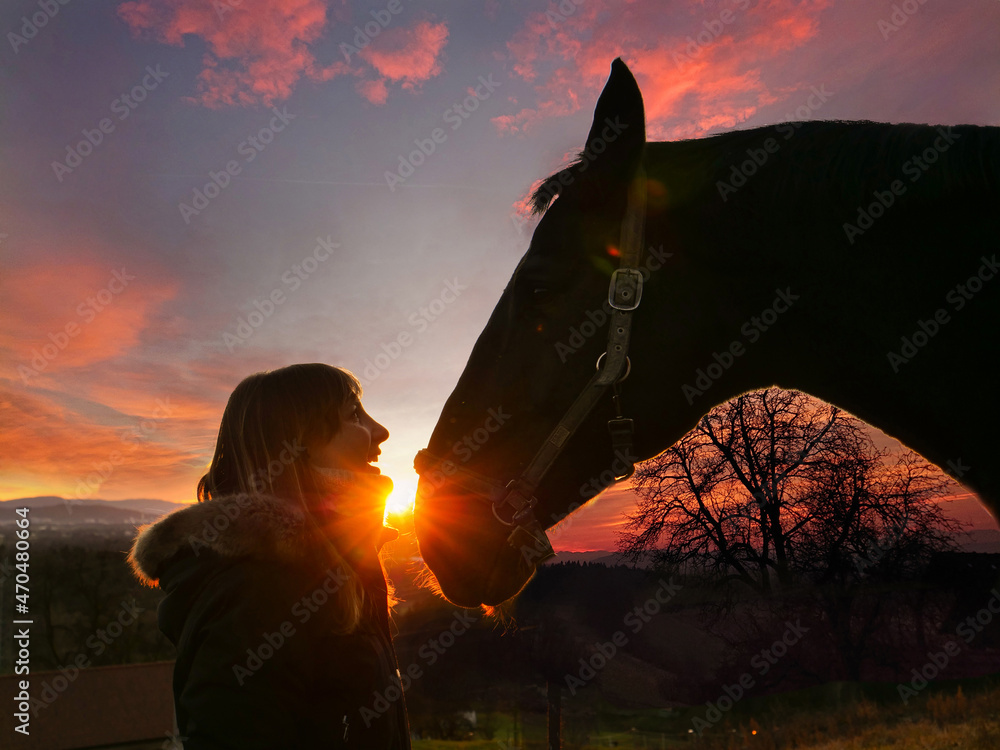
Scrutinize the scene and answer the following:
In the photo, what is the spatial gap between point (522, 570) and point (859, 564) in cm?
1379

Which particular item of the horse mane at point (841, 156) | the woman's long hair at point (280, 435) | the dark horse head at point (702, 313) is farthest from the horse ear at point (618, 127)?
the woman's long hair at point (280, 435)

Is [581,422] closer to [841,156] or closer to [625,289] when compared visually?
[625,289]

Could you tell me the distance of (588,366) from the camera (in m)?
1.66

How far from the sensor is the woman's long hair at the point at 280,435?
97.8 inches

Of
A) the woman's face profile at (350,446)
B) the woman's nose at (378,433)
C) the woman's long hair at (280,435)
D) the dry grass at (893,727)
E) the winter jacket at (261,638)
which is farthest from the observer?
the dry grass at (893,727)

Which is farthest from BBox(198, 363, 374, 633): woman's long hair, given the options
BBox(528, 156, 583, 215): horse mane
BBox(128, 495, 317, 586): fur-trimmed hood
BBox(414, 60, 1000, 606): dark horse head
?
BBox(528, 156, 583, 215): horse mane

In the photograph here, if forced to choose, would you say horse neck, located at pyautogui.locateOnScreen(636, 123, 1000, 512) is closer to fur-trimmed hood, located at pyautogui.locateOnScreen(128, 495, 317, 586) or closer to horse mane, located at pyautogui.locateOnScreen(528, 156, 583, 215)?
horse mane, located at pyautogui.locateOnScreen(528, 156, 583, 215)

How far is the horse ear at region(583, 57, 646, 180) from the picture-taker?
1.54 meters

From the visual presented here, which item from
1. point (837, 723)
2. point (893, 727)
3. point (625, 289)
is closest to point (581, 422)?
point (625, 289)

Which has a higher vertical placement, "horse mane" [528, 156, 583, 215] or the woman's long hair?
"horse mane" [528, 156, 583, 215]

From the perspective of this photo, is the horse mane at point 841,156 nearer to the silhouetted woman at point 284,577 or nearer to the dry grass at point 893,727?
the silhouetted woman at point 284,577

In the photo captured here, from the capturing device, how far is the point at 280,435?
8.46 ft

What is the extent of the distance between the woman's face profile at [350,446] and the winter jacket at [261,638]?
34 centimetres

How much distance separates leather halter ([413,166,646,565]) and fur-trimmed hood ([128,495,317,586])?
899 mm
